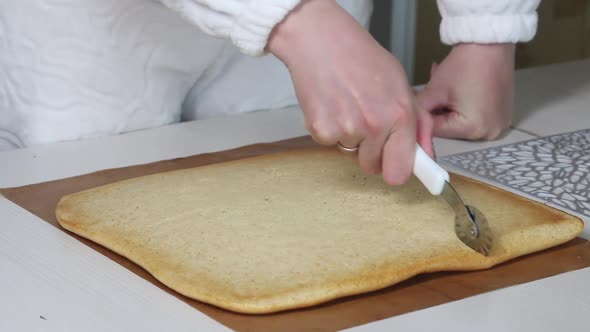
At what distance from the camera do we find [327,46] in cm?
77

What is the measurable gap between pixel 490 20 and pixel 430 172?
409mm

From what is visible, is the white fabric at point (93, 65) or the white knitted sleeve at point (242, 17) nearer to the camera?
the white knitted sleeve at point (242, 17)

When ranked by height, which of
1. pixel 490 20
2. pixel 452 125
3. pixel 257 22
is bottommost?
pixel 452 125

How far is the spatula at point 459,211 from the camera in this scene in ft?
2.43

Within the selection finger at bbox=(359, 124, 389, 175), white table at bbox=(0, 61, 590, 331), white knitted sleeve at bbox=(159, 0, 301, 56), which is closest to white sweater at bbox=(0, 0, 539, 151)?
white table at bbox=(0, 61, 590, 331)

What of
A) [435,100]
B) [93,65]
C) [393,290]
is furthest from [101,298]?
[435,100]

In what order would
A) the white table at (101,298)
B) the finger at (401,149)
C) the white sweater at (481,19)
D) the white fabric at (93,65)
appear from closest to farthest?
the white table at (101,298) < the finger at (401,149) < the white sweater at (481,19) < the white fabric at (93,65)

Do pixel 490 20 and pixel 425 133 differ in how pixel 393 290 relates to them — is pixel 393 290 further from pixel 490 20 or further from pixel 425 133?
pixel 490 20

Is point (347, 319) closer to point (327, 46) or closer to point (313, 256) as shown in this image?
point (313, 256)

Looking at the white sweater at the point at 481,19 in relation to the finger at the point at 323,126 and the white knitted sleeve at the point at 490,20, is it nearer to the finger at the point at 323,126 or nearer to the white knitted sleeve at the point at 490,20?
the white knitted sleeve at the point at 490,20

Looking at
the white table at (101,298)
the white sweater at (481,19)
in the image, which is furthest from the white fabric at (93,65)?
the white sweater at (481,19)

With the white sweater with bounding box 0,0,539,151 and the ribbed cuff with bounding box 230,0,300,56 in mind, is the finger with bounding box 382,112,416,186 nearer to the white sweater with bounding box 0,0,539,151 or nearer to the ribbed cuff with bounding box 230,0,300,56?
the ribbed cuff with bounding box 230,0,300,56

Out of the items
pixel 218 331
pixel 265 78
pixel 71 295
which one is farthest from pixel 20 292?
pixel 265 78

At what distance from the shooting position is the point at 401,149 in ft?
2.48
